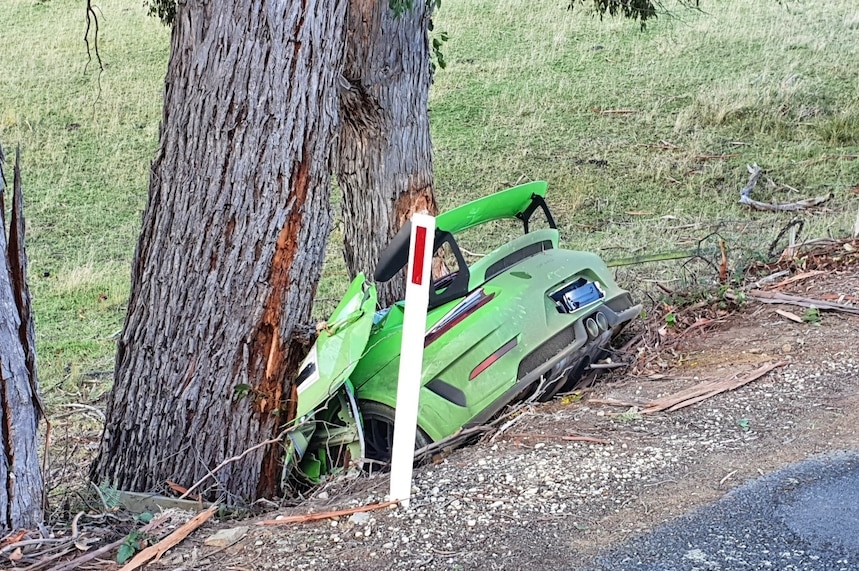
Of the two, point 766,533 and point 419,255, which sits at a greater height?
point 419,255

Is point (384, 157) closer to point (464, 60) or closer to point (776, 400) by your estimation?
point (776, 400)

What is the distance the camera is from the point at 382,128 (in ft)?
23.9

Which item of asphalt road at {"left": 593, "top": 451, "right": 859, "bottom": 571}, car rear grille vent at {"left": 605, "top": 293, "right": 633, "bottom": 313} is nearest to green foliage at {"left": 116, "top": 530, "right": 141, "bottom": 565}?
asphalt road at {"left": 593, "top": 451, "right": 859, "bottom": 571}

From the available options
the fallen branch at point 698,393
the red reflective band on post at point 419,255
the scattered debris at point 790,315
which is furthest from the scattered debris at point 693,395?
the red reflective band on post at point 419,255

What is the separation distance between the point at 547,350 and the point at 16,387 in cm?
253

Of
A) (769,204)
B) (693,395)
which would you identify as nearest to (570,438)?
(693,395)

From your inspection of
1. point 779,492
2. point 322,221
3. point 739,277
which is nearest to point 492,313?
point 322,221

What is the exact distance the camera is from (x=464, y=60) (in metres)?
21.6

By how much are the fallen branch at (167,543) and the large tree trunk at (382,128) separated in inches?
131

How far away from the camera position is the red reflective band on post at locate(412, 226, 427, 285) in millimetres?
3510

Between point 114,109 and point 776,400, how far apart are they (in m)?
17.4

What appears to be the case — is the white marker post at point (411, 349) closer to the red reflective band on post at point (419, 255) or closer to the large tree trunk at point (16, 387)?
the red reflective band on post at point (419, 255)

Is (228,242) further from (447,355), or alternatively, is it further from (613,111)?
(613,111)

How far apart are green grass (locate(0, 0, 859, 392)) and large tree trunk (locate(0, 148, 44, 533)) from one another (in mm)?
4610
